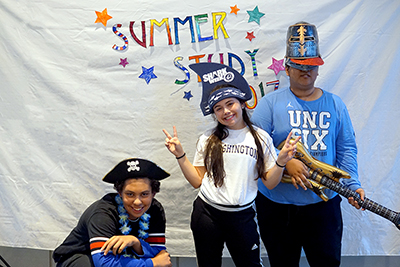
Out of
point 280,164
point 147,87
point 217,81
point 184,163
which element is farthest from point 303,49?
point 147,87

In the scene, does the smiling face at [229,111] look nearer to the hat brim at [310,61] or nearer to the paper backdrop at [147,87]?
the hat brim at [310,61]

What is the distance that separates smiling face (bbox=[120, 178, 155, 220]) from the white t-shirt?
0.31m

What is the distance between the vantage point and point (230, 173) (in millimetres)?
2070

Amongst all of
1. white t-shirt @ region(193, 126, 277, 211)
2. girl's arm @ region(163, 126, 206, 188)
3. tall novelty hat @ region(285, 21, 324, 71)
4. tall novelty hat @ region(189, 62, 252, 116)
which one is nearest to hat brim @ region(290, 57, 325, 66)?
tall novelty hat @ region(285, 21, 324, 71)

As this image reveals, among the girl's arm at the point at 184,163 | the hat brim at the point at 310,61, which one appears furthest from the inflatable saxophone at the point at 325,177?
the girl's arm at the point at 184,163

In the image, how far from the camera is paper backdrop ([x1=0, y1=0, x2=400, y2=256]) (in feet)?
8.75

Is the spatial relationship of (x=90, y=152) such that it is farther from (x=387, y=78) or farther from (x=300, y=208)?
(x=387, y=78)

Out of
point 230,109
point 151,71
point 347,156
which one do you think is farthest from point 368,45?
point 151,71

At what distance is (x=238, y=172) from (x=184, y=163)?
288 mm

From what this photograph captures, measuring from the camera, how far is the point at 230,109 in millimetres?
2119

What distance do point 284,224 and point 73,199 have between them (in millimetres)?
1430

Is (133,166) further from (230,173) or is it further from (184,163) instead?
(230,173)

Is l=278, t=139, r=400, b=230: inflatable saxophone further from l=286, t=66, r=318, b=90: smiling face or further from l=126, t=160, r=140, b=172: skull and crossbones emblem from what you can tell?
l=126, t=160, r=140, b=172: skull and crossbones emblem

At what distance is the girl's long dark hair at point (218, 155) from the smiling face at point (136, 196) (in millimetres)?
333
